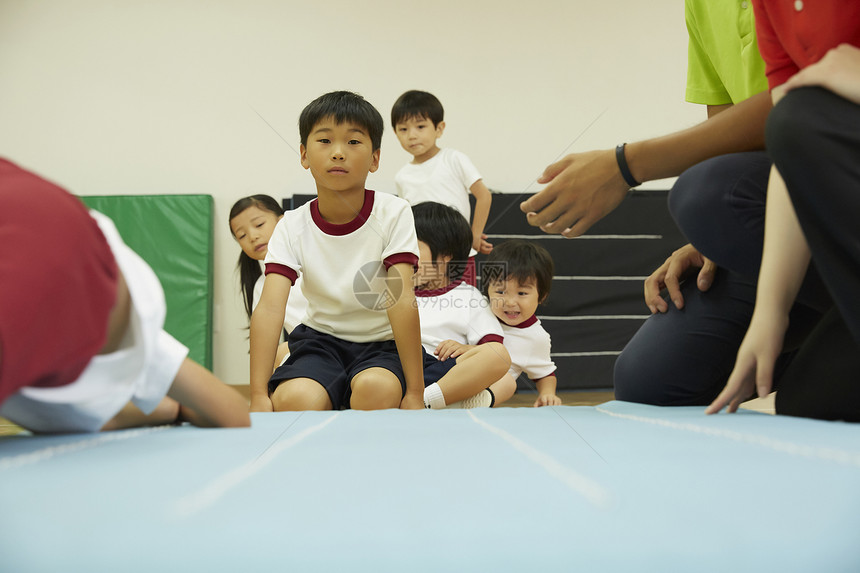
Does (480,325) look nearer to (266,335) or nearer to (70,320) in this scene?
(266,335)

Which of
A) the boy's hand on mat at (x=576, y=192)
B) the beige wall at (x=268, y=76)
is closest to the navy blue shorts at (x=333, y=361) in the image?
the boy's hand on mat at (x=576, y=192)

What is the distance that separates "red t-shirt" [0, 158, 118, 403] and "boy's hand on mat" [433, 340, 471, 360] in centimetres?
90

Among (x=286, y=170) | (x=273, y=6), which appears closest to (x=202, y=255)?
(x=286, y=170)

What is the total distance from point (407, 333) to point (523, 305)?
1.89ft

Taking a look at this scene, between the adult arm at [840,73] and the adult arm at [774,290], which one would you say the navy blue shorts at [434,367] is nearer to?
the adult arm at [774,290]

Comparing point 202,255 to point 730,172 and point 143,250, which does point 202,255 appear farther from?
point 730,172

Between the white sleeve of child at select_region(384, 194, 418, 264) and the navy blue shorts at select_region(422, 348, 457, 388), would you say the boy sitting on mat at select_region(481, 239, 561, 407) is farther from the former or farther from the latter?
the white sleeve of child at select_region(384, 194, 418, 264)

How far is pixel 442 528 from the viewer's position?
280mm

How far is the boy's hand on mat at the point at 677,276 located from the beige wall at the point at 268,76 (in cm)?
196

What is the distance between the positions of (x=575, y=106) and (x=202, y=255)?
170 centimetres

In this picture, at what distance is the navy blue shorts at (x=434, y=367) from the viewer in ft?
3.84

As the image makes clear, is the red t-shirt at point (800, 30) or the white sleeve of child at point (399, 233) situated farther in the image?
the white sleeve of child at point (399, 233)

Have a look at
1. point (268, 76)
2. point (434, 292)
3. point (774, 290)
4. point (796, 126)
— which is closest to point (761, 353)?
point (774, 290)

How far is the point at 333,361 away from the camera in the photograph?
3.47 ft
